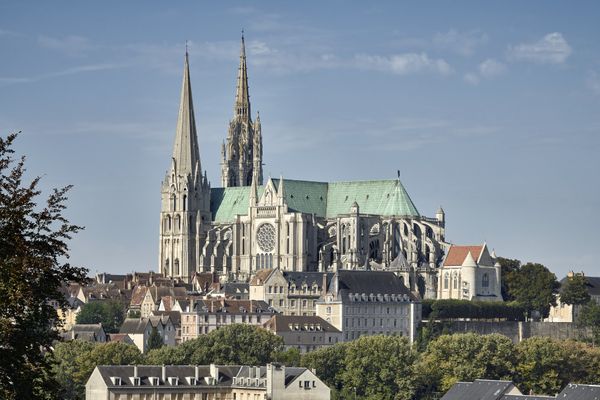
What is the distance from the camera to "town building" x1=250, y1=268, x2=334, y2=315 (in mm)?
168500

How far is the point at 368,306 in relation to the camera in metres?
162

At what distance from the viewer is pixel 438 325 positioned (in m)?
164

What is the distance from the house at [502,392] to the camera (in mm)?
103000

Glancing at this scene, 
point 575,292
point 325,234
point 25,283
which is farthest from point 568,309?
point 25,283

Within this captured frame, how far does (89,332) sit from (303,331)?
60.1ft

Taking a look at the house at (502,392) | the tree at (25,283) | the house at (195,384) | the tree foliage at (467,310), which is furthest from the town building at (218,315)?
the tree at (25,283)

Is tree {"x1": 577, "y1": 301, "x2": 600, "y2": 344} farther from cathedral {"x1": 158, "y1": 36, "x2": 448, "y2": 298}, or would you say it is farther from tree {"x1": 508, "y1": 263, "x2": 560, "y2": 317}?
cathedral {"x1": 158, "y1": 36, "x2": 448, "y2": 298}

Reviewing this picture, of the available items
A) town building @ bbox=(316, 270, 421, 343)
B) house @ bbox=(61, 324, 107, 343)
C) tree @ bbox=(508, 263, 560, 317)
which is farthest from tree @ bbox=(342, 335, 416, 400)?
tree @ bbox=(508, 263, 560, 317)

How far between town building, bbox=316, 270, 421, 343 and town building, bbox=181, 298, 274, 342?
580cm

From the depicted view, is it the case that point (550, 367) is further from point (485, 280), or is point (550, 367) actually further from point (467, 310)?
point (485, 280)

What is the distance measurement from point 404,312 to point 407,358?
34.9 meters

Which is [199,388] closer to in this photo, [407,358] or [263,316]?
[407,358]

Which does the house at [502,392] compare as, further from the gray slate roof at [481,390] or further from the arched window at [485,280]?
the arched window at [485,280]

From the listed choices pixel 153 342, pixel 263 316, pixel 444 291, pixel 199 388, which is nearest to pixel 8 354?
pixel 199 388
